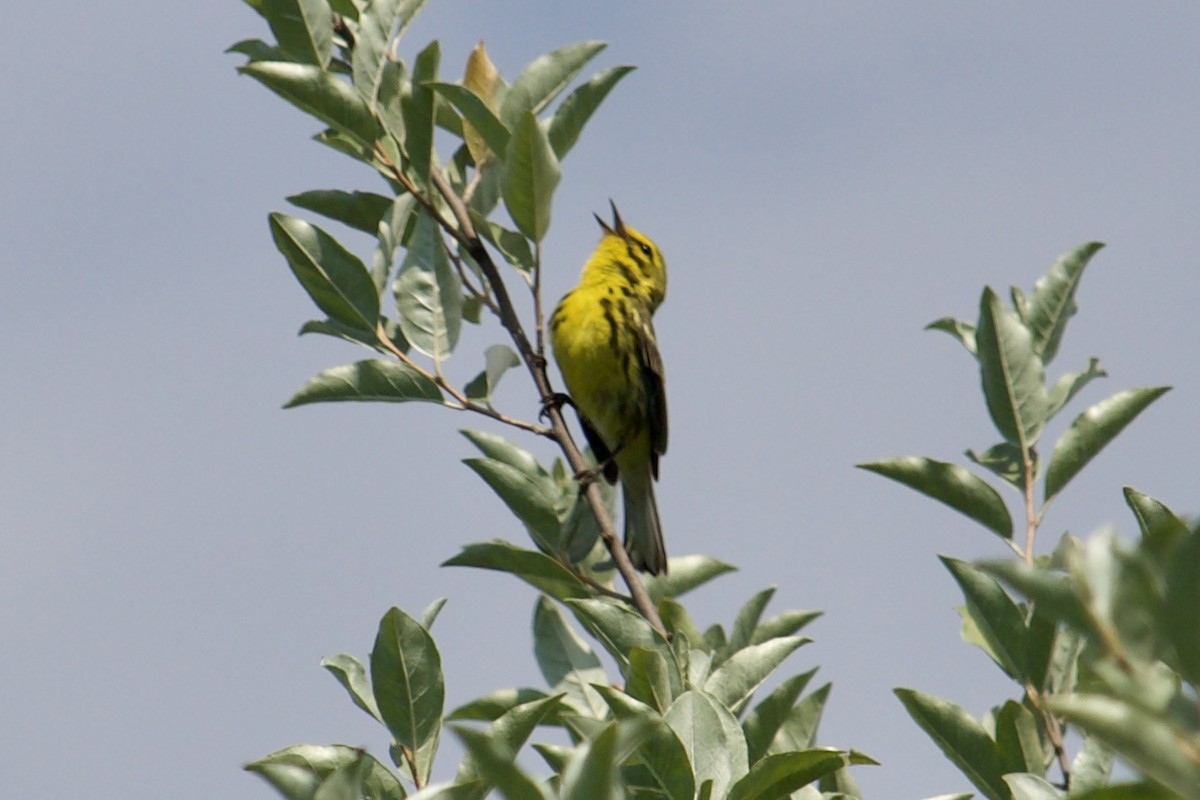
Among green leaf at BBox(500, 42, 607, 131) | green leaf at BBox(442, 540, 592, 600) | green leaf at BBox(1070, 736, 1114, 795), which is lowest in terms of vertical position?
green leaf at BBox(1070, 736, 1114, 795)

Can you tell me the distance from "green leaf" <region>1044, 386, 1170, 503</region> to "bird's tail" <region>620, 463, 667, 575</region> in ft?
9.92

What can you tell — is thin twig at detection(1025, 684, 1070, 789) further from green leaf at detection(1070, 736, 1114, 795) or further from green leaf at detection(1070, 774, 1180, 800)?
green leaf at detection(1070, 774, 1180, 800)

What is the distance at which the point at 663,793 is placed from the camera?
2.46 meters

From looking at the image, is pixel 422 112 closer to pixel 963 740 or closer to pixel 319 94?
pixel 319 94

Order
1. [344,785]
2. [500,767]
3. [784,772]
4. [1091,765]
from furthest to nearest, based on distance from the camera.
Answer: [1091,765], [784,772], [344,785], [500,767]

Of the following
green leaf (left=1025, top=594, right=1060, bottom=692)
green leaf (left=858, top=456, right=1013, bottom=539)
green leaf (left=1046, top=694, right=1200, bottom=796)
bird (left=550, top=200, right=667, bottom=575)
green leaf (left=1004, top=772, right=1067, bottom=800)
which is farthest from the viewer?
bird (left=550, top=200, right=667, bottom=575)

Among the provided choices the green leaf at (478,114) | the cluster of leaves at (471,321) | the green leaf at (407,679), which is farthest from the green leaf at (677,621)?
the green leaf at (478,114)

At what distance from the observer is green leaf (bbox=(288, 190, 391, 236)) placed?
3.95m

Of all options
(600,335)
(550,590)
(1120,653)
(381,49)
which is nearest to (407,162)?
(381,49)

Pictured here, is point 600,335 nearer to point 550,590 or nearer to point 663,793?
point 550,590

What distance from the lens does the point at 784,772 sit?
8.00ft

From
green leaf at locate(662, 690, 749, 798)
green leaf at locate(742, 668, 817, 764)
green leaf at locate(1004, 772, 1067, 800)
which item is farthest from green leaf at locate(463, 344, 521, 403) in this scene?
green leaf at locate(1004, 772, 1067, 800)

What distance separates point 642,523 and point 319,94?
3774 millimetres

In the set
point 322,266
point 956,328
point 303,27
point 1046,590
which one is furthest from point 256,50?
point 1046,590
